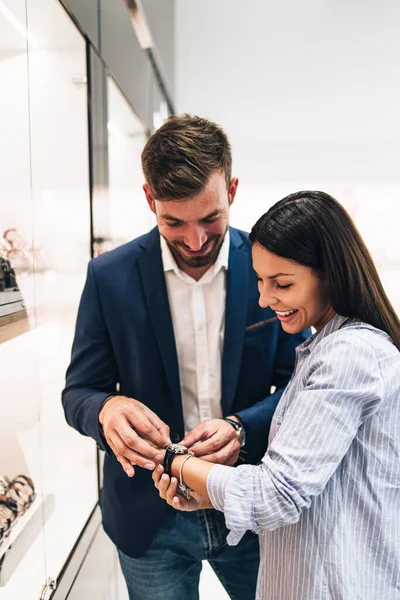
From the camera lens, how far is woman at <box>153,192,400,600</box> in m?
0.75

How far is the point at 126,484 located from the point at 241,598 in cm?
42

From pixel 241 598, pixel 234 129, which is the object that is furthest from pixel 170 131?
pixel 234 129

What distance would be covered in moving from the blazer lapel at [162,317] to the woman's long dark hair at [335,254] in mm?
341

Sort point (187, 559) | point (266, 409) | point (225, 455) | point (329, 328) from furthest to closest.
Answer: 1. point (187, 559)
2. point (266, 409)
3. point (225, 455)
4. point (329, 328)

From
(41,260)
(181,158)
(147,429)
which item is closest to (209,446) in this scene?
(147,429)

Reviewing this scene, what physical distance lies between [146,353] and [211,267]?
0.25 metres

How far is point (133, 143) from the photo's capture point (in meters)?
2.45

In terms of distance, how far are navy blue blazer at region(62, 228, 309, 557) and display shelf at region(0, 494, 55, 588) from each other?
253 mm

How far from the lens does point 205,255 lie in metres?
1.09

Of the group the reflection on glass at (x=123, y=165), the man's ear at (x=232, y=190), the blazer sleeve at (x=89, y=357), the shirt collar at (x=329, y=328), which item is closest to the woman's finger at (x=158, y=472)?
the blazer sleeve at (x=89, y=357)

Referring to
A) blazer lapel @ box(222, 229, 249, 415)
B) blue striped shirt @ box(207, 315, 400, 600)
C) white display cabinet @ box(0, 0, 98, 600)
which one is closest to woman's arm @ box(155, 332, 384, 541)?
blue striped shirt @ box(207, 315, 400, 600)

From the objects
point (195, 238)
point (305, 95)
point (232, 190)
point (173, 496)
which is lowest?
point (173, 496)

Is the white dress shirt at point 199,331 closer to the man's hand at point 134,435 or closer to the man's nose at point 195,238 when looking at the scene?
the man's nose at point 195,238

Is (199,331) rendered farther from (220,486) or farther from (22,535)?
(22,535)
